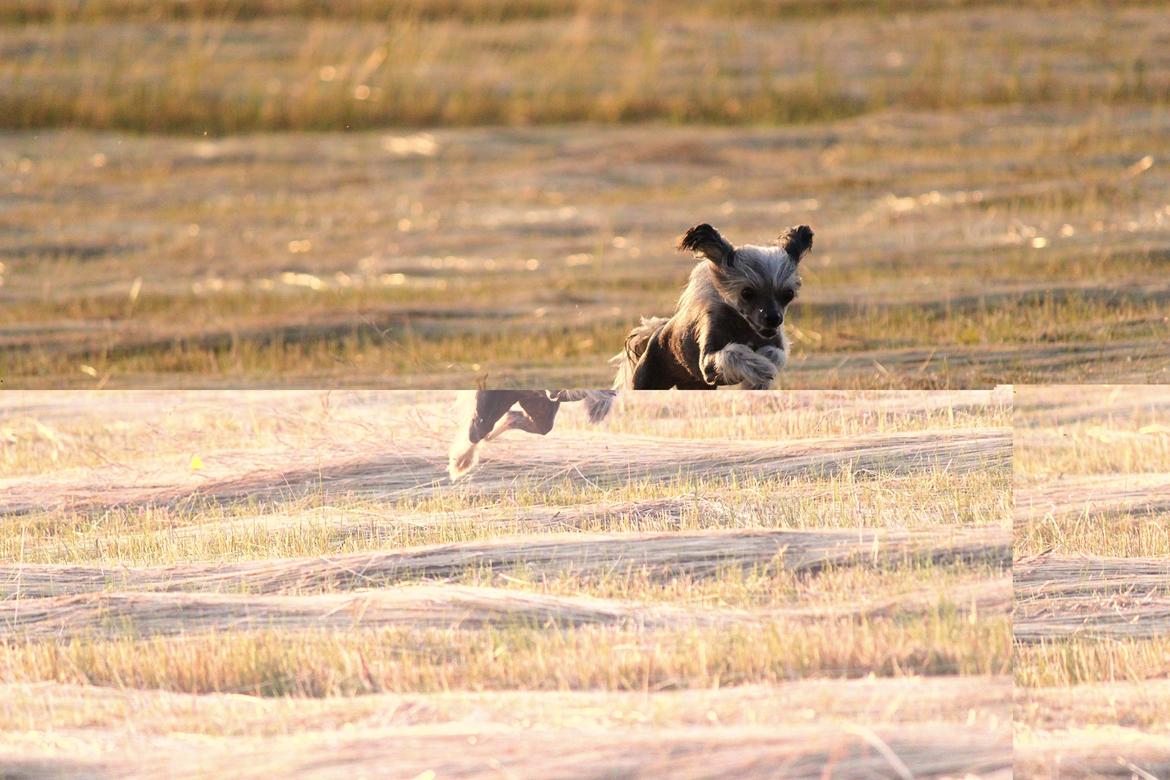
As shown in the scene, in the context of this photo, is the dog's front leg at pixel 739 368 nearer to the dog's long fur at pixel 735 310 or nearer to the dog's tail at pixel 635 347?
the dog's long fur at pixel 735 310

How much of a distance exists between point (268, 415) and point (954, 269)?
344 inches

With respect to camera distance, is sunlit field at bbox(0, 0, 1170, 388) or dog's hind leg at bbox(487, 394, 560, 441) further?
sunlit field at bbox(0, 0, 1170, 388)

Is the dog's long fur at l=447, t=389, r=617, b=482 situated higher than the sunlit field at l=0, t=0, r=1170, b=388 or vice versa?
the sunlit field at l=0, t=0, r=1170, b=388

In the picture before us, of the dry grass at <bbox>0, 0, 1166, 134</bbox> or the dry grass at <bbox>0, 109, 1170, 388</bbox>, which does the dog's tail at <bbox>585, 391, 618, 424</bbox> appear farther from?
the dry grass at <bbox>0, 0, 1166, 134</bbox>

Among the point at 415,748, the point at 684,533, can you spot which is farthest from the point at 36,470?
the point at 684,533

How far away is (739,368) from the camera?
5.25m

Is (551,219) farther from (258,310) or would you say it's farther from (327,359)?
(327,359)

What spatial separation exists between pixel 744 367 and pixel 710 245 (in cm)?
43

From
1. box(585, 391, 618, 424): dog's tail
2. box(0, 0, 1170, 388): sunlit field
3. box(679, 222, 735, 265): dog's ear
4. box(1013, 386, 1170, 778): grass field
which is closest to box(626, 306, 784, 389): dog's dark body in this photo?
box(679, 222, 735, 265): dog's ear

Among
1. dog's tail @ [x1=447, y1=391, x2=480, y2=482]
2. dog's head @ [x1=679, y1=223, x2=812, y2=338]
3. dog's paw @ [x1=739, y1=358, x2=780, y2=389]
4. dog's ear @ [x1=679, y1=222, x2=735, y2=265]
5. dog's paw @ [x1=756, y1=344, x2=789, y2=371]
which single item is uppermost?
dog's ear @ [x1=679, y1=222, x2=735, y2=265]

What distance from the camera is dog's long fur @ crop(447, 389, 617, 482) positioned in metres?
4.92

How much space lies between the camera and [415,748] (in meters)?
4.48

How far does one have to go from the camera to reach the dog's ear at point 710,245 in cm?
541

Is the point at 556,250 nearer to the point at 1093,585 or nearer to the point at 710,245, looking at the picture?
the point at 710,245
